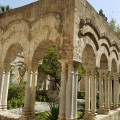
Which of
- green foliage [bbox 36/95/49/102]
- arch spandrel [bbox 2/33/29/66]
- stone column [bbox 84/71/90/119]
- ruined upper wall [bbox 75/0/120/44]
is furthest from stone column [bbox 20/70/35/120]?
green foliage [bbox 36/95/49/102]

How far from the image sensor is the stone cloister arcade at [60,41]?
18.4ft

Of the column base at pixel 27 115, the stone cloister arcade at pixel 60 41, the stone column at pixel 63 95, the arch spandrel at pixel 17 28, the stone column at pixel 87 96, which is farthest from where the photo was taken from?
the stone column at pixel 87 96

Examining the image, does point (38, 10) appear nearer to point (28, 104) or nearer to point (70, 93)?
point (70, 93)

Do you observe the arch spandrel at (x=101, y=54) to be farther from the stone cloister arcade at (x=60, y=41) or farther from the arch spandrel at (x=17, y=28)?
the arch spandrel at (x=17, y=28)

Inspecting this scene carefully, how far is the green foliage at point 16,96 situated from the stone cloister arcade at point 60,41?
4093 millimetres

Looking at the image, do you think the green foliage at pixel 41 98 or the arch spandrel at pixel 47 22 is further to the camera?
the green foliage at pixel 41 98

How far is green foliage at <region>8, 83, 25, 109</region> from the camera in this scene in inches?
462

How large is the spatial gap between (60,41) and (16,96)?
10505 mm

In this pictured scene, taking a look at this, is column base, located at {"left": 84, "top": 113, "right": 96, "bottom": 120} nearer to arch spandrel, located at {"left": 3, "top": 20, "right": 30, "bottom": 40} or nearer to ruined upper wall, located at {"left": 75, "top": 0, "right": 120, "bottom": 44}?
ruined upper wall, located at {"left": 75, "top": 0, "right": 120, "bottom": 44}

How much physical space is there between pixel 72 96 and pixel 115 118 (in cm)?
484

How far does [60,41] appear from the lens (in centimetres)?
587

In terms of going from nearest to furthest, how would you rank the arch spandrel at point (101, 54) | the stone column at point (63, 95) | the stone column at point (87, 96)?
the stone column at point (63, 95)
the stone column at point (87, 96)
the arch spandrel at point (101, 54)

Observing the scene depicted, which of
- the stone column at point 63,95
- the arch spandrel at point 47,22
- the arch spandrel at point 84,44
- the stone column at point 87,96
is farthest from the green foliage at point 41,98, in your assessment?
the stone column at point 63,95

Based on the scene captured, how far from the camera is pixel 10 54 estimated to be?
26.0 ft
